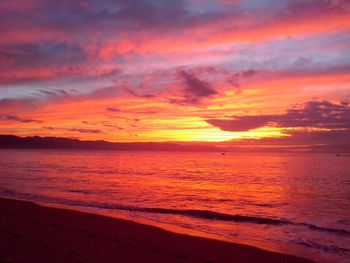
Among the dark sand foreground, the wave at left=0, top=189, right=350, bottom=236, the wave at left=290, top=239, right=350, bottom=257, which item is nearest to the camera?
the dark sand foreground

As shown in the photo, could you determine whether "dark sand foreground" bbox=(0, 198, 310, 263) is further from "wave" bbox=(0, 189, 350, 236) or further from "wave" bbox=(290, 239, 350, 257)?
"wave" bbox=(0, 189, 350, 236)

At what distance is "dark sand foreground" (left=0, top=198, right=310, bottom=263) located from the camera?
9484 mm

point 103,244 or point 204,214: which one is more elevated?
point 103,244

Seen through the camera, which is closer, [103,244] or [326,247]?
[103,244]

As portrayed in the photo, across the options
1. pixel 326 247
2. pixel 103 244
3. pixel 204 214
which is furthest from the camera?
pixel 204 214

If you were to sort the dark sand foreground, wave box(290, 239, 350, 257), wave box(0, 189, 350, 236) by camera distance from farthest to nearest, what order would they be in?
1. wave box(0, 189, 350, 236)
2. wave box(290, 239, 350, 257)
3. the dark sand foreground

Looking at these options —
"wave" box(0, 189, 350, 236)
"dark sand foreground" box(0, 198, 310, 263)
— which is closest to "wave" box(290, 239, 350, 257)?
"dark sand foreground" box(0, 198, 310, 263)

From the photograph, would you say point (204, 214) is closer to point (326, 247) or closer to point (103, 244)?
point (326, 247)

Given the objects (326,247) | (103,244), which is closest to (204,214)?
(326,247)

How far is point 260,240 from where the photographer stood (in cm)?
1455

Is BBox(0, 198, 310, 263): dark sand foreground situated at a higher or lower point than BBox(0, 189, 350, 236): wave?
higher

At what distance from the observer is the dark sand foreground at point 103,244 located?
31.1 feet

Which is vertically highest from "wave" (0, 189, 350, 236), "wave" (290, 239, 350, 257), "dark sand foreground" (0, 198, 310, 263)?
"dark sand foreground" (0, 198, 310, 263)

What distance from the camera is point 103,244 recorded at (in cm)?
1105
